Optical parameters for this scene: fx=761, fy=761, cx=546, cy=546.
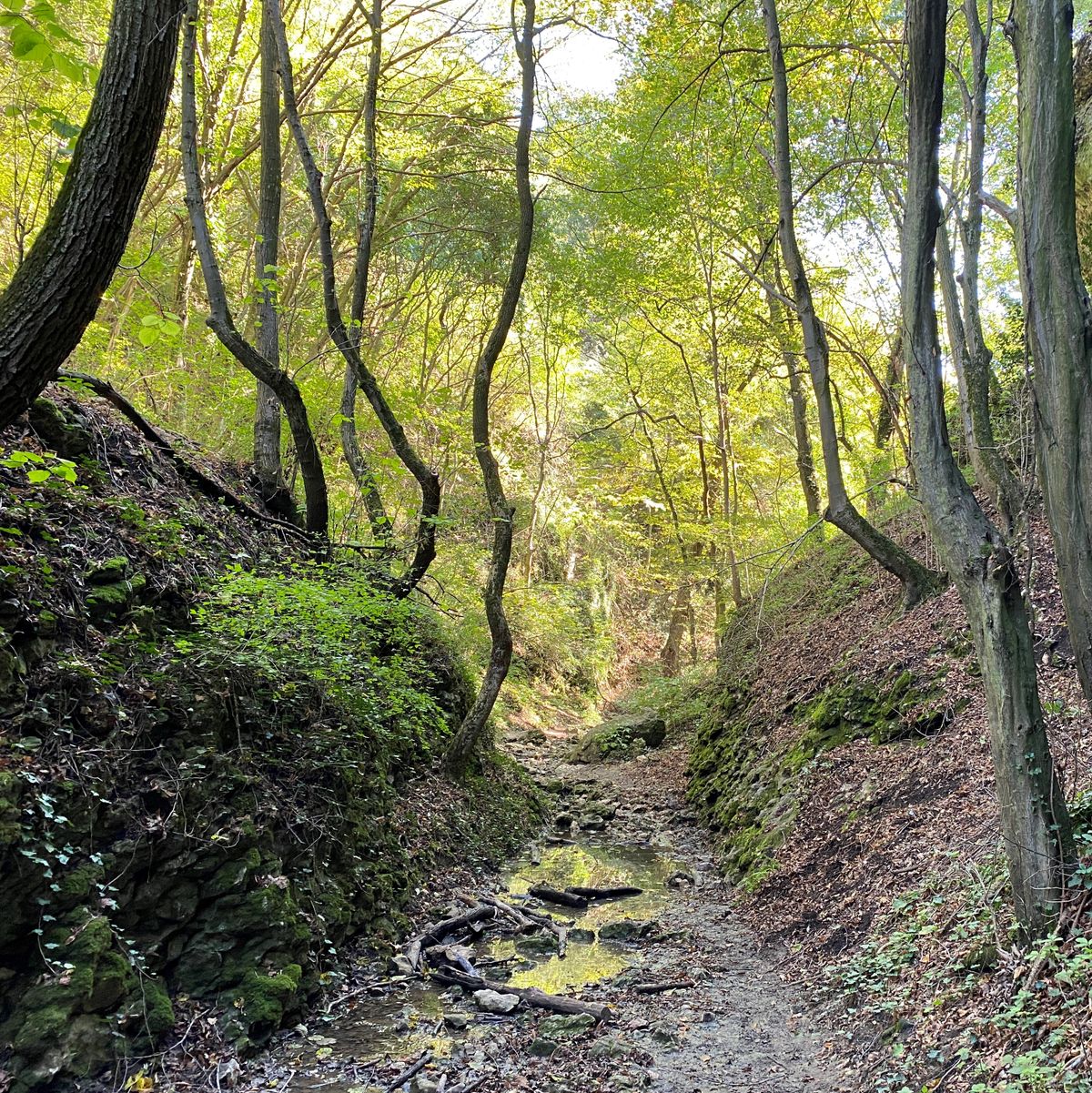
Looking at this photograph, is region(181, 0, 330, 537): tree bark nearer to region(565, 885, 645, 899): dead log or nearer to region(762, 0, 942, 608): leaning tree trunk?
region(565, 885, 645, 899): dead log

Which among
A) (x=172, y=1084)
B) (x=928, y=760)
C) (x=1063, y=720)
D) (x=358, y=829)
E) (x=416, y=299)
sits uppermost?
(x=416, y=299)

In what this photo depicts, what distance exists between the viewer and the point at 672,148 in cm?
1549

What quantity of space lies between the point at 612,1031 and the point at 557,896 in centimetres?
306

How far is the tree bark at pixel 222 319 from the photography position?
6926 millimetres

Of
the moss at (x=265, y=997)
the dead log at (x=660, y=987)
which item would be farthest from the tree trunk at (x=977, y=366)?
the moss at (x=265, y=997)

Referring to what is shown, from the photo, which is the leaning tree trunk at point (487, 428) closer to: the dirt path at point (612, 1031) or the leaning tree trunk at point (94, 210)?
the dirt path at point (612, 1031)

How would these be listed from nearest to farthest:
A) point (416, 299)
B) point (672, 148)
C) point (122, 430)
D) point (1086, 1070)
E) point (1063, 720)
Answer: point (1086, 1070), point (1063, 720), point (122, 430), point (672, 148), point (416, 299)

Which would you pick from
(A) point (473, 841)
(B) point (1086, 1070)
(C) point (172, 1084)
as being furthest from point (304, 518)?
(B) point (1086, 1070)

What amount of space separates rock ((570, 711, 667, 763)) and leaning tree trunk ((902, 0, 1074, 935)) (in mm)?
13847

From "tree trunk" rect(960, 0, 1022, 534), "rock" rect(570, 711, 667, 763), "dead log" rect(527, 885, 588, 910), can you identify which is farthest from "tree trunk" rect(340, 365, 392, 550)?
"rock" rect(570, 711, 667, 763)

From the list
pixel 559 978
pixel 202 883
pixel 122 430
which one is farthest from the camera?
pixel 122 430

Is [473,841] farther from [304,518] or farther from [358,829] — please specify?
[304,518]

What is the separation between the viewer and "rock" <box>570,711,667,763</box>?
17.5 metres

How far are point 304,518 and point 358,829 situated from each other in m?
4.86
